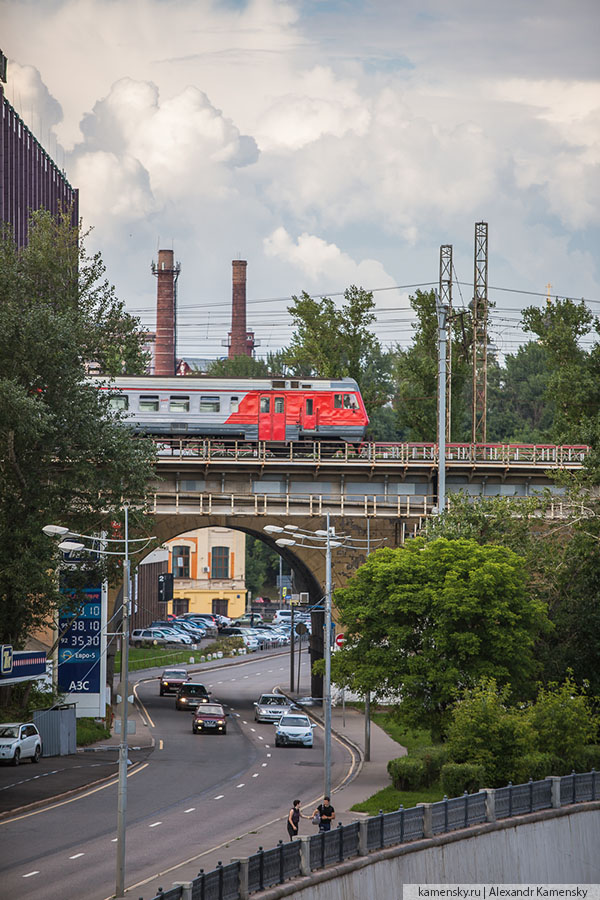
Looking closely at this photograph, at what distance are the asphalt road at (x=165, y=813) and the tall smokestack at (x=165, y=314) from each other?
6377 centimetres

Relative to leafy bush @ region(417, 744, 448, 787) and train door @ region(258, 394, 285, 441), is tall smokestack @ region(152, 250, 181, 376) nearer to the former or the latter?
train door @ region(258, 394, 285, 441)

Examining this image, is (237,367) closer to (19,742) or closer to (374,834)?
(19,742)

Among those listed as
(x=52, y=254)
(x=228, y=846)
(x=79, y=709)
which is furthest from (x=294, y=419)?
(x=228, y=846)

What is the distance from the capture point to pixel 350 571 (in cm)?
6656

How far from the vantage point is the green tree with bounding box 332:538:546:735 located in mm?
43000

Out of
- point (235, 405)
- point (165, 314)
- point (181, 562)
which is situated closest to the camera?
point (235, 405)

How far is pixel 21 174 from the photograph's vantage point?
110 m

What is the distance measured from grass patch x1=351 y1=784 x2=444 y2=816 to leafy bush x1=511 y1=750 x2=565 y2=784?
7.86 ft

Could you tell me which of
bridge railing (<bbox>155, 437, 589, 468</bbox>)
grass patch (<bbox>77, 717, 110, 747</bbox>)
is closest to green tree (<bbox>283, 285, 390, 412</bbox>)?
bridge railing (<bbox>155, 437, 589, 468</bbox>)

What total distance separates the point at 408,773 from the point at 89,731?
738 inches

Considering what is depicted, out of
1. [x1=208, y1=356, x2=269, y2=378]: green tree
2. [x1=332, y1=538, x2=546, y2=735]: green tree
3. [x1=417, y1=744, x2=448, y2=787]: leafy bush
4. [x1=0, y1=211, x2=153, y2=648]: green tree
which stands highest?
[x1=208, y1=356, x2=269, y2=378]: green tree

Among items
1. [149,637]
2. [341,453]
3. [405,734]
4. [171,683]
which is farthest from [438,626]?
[149,637]

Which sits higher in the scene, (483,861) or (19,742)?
(19,742)

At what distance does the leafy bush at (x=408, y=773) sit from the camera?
38375 millimetres
